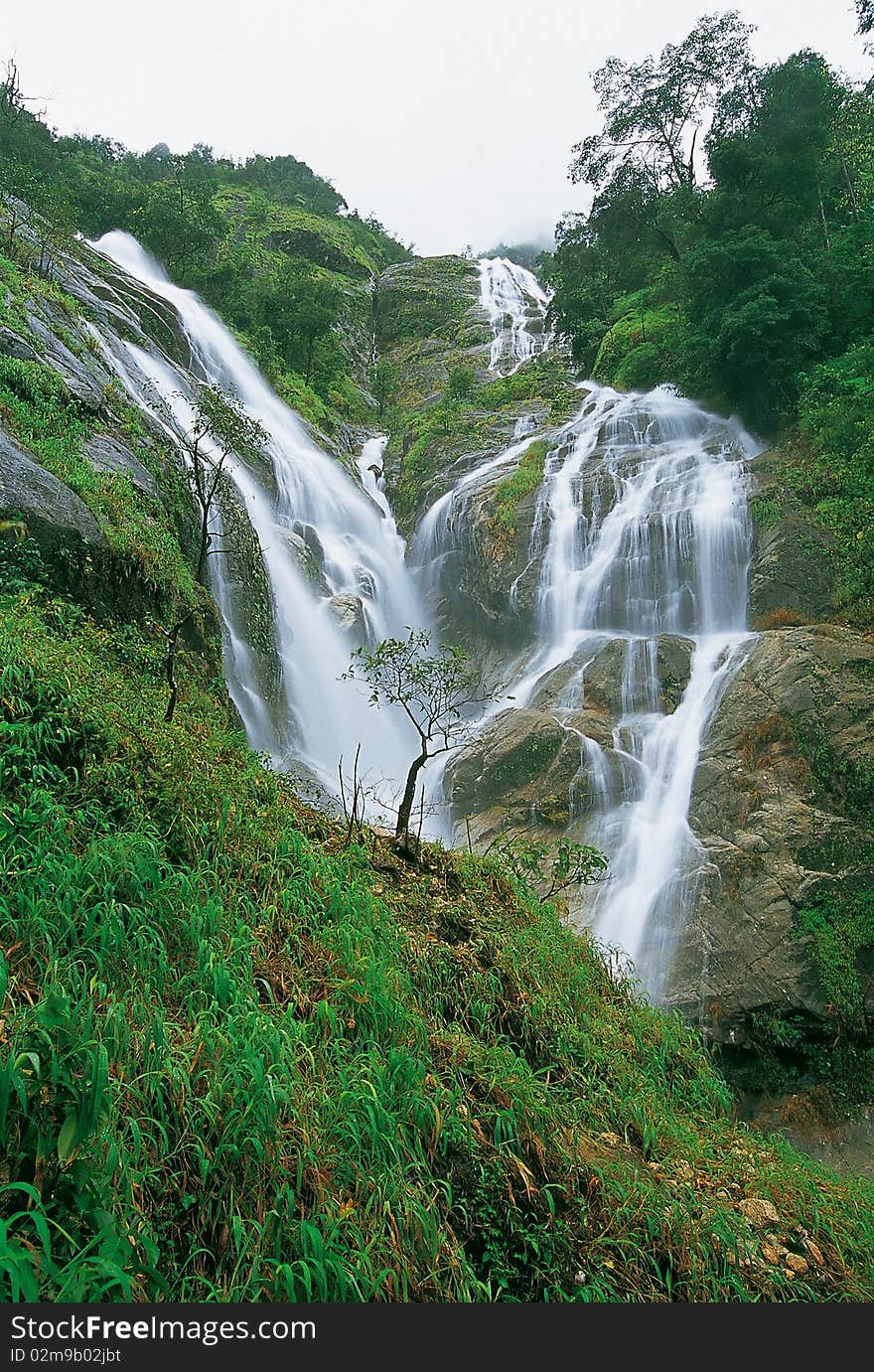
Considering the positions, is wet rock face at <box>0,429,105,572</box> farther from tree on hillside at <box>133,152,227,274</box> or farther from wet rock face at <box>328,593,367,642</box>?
tree on hillside at <box>133,152,227,274</box>

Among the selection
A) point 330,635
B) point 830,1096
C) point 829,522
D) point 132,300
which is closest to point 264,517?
point 330,635

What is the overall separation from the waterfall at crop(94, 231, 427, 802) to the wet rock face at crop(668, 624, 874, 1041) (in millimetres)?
4955

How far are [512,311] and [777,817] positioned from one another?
34114 mm

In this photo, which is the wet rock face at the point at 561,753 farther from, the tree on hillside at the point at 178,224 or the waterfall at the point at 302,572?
the tree on hillside at the point at 178,224

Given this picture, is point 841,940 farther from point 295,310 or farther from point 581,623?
point 295,310

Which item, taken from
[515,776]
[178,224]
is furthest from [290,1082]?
[178,224]

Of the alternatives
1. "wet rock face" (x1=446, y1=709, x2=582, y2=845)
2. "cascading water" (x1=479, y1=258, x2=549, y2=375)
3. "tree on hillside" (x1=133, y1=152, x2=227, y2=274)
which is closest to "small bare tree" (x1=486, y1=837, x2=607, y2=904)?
"wet rock face" (x1=446, y1=709, x2=582, y2=845)

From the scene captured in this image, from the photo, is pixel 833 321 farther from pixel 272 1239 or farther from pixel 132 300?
pixel 272 1239

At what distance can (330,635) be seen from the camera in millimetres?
15242

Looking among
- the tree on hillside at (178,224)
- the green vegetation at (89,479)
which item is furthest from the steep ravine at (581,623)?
the tree on hillside at (178,224)

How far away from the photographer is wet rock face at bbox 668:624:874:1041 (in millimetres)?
8195

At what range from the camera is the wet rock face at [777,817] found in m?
8.20

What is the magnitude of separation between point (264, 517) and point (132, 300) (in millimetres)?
7729

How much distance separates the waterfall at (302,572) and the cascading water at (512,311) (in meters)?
12.5
